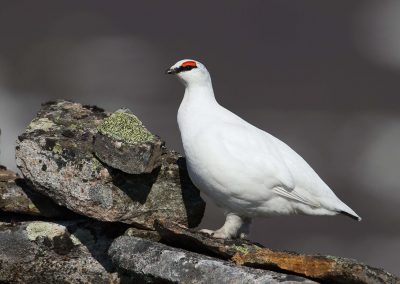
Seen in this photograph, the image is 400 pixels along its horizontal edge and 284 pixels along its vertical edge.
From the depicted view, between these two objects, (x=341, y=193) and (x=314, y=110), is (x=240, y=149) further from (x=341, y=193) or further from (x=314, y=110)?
(x=314, y=110)

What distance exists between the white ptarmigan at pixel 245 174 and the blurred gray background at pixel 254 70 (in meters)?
16.8

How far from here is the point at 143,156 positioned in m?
8.97

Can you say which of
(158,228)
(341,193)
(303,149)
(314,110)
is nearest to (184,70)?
(158,228)

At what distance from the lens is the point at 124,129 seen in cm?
920

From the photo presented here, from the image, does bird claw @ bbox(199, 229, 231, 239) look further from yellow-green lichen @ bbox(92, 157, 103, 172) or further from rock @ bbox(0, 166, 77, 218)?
rock @ bbox(0, 166, 77, 218)

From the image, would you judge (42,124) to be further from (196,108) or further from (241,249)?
(241,249)

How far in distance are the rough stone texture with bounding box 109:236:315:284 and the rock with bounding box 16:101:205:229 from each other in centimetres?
48

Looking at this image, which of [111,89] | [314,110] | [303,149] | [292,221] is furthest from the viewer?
[111,89]

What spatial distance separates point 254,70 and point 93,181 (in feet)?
96.4

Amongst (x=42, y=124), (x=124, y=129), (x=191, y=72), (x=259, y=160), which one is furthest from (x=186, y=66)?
(x=42, y=124)

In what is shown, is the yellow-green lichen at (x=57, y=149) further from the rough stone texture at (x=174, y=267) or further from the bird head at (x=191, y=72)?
the bird head at (x=191, y=72)

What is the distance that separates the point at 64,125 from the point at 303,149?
21.5 metres

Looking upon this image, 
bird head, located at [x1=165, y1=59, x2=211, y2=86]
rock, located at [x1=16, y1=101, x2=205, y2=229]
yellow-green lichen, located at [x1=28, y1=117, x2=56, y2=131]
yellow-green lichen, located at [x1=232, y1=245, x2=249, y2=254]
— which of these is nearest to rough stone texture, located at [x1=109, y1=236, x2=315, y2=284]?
yellow-green lichen, located at [x1=232, y1=245, x2=249, y2=254]

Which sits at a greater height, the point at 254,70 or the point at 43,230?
the point at 254,70
